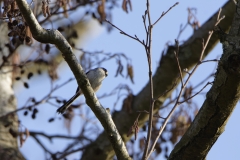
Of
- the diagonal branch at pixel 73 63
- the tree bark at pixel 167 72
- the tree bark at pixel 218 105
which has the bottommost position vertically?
the tree bark at pixel 218 105

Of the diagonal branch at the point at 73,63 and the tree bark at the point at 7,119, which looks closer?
the diagonal branch at the point at 73,63

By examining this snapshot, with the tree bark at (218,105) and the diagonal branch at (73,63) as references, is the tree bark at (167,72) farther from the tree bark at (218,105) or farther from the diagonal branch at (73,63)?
the diagonal branch at (73,63)

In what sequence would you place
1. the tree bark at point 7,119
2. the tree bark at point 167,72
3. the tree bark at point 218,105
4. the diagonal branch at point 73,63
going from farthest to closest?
the tree bark at point 167,72 → the tree bark at point 7,119 → the tree bark at point 218,105 → the diagonal branch at point 73,63

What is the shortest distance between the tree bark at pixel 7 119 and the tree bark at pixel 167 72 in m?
0.67

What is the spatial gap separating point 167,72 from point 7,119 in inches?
52.9

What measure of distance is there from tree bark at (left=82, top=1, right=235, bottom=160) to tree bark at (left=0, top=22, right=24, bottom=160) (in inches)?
26.5

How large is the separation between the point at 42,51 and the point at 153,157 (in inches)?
76.6

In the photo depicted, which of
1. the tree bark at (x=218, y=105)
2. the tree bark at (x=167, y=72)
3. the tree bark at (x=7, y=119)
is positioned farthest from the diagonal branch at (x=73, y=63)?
the tree bark at (x=167, y=72)

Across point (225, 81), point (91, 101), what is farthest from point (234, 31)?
point (91, 101)

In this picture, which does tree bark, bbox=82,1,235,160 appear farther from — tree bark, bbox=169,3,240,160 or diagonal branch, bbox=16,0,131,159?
diagonal branch, bbox=16,0,131,159

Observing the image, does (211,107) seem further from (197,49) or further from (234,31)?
(197,49)

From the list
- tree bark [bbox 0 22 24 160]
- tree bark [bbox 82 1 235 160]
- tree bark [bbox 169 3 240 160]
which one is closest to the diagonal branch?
tree bark [bbox 169 3 240 160]

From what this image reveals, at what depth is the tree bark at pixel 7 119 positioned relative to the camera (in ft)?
12.2

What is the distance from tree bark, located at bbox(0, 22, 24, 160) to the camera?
371cm
